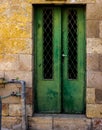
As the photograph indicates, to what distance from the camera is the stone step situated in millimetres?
8547

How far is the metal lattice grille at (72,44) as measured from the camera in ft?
28.7

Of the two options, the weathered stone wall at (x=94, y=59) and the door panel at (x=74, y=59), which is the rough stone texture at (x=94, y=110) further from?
the door panel at (x=74, y=59)

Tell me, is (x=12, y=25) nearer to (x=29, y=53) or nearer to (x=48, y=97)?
(x=29, y=53)

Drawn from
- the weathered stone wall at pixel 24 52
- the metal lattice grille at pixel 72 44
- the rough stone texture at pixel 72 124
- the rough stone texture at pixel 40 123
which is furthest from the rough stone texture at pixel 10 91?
the metal lattice grille at pixel 72 44

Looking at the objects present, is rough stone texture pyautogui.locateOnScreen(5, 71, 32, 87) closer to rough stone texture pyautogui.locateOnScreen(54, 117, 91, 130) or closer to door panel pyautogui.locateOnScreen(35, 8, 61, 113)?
door panel pyautogui.locateOnScreen(35, 8, 61, 113)

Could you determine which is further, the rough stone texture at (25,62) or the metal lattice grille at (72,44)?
the metal lattice grille at (72,44)

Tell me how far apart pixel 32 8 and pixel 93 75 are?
1.78 meters

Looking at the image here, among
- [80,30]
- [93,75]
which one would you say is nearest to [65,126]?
[93,75]

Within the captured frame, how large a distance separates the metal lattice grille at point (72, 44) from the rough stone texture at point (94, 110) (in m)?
0.70

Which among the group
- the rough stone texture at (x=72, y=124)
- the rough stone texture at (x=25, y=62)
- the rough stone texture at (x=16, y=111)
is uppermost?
the rough stone texture at (x=25, y=62)

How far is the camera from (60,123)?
859 centimetres

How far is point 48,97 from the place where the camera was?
8867mm

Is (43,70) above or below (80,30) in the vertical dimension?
below

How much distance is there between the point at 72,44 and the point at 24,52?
1.00 meters
